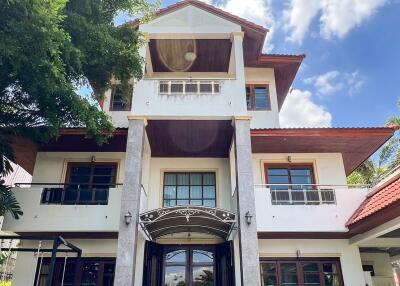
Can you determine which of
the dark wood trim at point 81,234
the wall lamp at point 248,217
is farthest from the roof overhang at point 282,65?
the dark wood trim at point 81,234

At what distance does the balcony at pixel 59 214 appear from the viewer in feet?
33.0

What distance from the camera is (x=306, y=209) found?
404 inches

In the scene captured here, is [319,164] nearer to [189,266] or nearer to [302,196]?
[302,196]

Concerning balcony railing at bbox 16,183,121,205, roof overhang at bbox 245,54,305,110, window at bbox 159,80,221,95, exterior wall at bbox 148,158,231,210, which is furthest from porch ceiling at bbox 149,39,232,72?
balcony railing at bbox 16,183,121,205

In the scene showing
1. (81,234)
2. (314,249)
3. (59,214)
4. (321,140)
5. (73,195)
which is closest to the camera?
(59,214)

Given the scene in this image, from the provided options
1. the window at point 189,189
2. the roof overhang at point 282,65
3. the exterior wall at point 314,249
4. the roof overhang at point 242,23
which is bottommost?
the exterior wall at point 314,249

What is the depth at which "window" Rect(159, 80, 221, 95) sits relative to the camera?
414 inches

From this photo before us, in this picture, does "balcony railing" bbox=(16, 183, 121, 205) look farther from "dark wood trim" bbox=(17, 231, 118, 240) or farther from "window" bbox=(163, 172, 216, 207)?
"window" bbox=(163, 172, 216, 207)

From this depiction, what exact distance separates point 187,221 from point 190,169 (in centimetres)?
247

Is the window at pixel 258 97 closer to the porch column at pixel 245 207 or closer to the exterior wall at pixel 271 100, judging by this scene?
the exterior wall at pixel 271 100

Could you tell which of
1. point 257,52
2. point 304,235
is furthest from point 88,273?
point 257,52

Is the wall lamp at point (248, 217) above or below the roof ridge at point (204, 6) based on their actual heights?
below

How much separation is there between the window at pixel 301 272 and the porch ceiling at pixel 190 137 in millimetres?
3998

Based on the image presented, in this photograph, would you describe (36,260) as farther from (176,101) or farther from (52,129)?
(176,101)
